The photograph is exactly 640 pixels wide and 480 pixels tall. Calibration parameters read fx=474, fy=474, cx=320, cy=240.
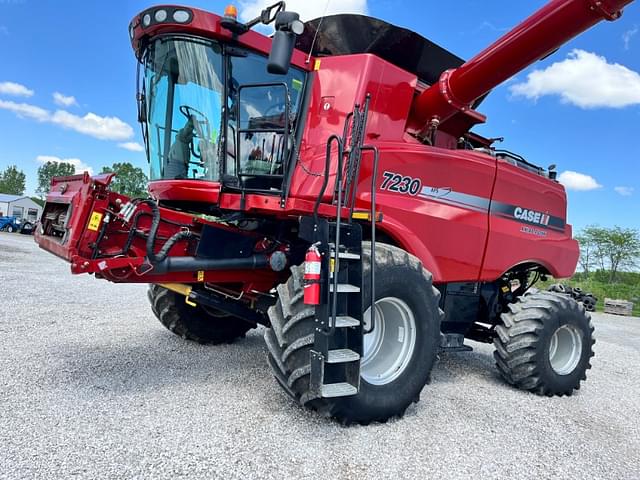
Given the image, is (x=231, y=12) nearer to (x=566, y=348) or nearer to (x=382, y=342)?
(x=382, y=342)

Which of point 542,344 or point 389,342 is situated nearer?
point 389,342

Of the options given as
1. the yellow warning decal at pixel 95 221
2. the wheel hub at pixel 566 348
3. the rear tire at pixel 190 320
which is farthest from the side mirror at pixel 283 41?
the wheel hub at pixel 566 348

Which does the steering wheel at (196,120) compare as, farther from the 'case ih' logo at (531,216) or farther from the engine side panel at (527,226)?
the 'case ih' logo at (531,216)

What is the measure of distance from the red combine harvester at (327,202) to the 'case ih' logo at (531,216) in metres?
0.08

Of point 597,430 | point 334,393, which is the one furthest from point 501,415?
point 334,393

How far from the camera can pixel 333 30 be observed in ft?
13.7

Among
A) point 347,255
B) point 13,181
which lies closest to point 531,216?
point 347,255

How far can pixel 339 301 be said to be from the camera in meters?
3.12

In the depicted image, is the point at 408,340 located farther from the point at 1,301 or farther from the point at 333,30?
the point at 1,301

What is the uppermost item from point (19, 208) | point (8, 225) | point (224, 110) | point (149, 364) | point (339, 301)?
point (224, 110)

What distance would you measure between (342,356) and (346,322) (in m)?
0.21

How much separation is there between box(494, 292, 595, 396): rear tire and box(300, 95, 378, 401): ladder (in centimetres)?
202

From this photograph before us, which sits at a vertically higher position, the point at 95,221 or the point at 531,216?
the point at 531,216

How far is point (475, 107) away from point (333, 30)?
6.84ft
